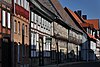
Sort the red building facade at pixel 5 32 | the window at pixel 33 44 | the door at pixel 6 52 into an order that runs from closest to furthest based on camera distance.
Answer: the red building facade at pixel 5 32
the door at pixel 6 52
the window at pixel 33 44

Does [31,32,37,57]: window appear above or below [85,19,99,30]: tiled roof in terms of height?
below

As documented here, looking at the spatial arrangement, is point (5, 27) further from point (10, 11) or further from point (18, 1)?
point (18, 1)

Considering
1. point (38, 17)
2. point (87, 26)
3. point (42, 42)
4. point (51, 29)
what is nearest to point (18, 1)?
point (38, 17)

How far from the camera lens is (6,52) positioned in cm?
2767

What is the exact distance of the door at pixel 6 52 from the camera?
2686 centimetres

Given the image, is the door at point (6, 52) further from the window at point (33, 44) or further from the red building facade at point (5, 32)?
the window at point (33, 44)

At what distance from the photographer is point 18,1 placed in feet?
102

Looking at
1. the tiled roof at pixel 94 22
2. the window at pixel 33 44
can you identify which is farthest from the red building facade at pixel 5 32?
the tiled roof at pixel 94 22

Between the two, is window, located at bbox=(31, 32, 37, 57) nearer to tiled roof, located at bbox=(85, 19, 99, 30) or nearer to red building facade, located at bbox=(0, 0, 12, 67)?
red building facade, located at bbox=(0, 0, 12, 67)

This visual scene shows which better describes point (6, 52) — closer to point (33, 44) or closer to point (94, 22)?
point (33, 44)

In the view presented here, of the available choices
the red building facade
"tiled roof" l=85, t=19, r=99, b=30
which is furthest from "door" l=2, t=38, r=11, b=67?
"tiled roof" l=85, t=19, r=99, b=30

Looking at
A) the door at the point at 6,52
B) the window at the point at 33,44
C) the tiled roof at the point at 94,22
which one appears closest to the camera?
the door at the point at 6,52

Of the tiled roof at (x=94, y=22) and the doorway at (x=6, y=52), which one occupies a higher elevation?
the tiled roof at (x=94, y=22)

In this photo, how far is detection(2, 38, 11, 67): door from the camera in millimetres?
26859
